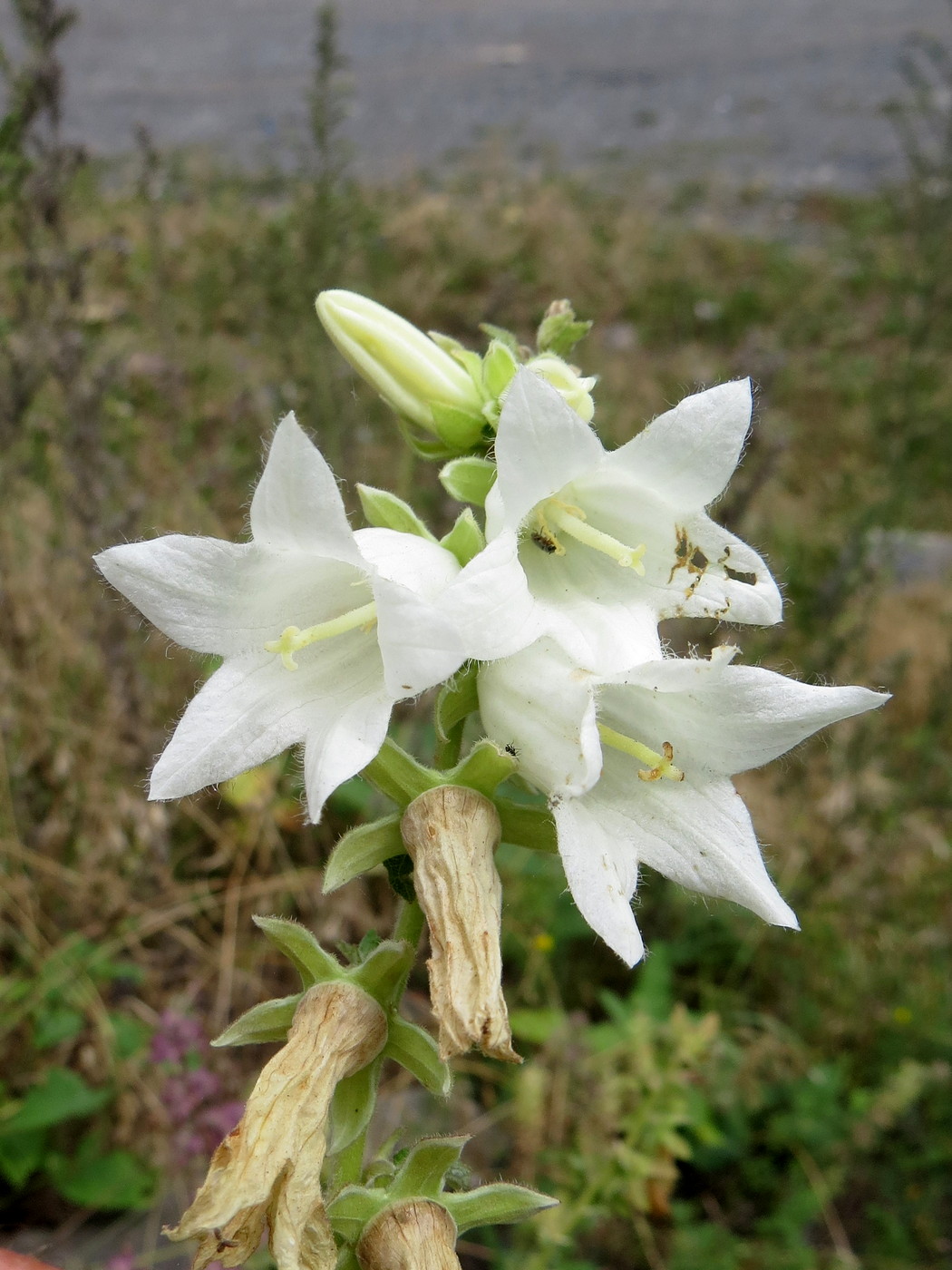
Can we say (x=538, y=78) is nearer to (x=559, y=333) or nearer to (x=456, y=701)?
(x=559, y=333)

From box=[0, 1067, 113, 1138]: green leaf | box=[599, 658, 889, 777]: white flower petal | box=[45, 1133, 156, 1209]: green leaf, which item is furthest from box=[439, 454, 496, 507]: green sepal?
box=[45, 1133, 156, 1209]: green leaf

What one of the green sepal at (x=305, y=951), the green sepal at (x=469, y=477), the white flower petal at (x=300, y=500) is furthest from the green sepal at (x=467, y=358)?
the green sepal at (x=305, y=951)

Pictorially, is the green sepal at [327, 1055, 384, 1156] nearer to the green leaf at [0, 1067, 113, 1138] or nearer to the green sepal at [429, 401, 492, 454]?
the green sepal at [429, 401, 492, 454]

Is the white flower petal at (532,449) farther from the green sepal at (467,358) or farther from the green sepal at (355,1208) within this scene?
the green sepal at (355,1208)

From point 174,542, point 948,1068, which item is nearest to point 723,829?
point 174,542

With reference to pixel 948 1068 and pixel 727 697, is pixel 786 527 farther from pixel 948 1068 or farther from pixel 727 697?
pixel 727 697

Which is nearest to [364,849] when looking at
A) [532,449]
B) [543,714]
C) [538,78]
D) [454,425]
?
[543,714]

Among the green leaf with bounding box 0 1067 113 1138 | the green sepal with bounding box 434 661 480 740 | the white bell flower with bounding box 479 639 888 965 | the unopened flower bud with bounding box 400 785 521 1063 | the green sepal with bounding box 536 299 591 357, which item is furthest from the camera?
the green leaf with bounding box 0 1067 113 1138
